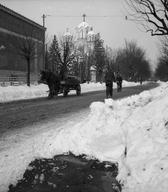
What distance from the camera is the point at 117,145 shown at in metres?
6.52

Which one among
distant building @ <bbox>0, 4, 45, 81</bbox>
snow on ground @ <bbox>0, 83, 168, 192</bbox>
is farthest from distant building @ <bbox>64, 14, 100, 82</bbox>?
snow on ground @ <bbox>0, 83, 168, 192</bbox>

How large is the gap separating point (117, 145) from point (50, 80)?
16.6 m

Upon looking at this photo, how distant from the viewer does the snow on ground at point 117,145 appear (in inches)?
190

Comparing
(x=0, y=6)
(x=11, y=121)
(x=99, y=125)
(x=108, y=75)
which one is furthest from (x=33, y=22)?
(x=99, y=125)

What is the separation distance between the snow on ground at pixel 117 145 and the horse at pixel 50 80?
13.8 metres

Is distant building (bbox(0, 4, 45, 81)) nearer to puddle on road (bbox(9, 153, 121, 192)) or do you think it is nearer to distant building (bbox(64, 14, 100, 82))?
distant building (bbox(64, 14, 100, 82))

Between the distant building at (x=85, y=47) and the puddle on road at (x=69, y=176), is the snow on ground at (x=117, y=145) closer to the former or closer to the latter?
the puddle on road at (x=69, y=176)

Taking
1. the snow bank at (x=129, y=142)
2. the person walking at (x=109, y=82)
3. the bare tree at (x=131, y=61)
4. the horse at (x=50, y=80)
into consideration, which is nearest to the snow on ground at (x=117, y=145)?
the snow bank at (x=129, y=142)

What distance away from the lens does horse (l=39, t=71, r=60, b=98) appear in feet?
74.2

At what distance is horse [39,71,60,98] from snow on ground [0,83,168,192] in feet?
45.4

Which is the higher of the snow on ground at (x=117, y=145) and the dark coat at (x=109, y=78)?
the dark coat at (x=109, y=78)

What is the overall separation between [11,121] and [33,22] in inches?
2044

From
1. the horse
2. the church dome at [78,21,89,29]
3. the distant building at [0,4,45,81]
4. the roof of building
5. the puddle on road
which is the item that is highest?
the church dome at [78,21,89,29]

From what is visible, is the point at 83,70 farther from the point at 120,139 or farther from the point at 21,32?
the point at 120,139
